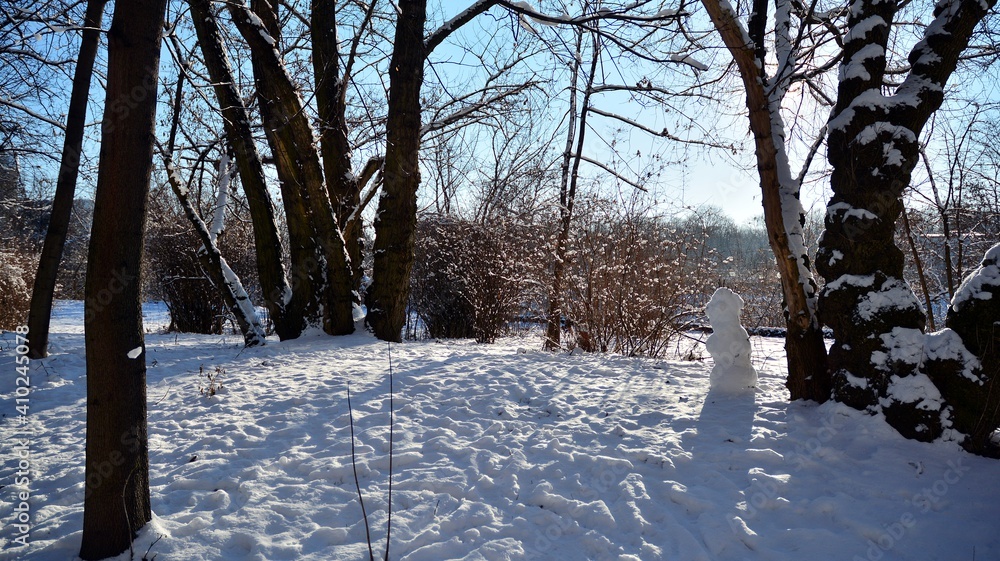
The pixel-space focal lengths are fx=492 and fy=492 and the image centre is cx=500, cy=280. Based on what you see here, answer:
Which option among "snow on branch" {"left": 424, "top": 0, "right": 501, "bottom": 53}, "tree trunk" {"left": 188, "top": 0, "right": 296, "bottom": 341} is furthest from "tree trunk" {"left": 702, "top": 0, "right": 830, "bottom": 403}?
"tree trunk" {"left": 188, "top": 0, "right": 296, "bottom": 341}

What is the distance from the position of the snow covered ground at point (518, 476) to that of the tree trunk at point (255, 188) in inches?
95.1

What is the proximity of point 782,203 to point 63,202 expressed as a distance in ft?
22.2

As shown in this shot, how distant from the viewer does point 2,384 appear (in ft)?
13.5

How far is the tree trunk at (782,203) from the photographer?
373 cm

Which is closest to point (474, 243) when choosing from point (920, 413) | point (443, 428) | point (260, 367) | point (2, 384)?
point (260, 367)

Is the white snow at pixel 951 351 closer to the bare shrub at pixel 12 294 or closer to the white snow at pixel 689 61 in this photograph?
the white snow at pixel 689 61

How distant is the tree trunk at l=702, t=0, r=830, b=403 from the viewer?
3734mm

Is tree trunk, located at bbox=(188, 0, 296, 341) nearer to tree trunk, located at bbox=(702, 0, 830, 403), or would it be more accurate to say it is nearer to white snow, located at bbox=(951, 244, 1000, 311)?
tree trunk, located at bbox=(702, 0, 830, 403)

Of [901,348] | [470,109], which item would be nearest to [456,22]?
[470,109]

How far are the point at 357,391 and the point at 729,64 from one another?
187 inches

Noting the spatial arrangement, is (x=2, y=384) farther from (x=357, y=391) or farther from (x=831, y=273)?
(x=831, y=273)

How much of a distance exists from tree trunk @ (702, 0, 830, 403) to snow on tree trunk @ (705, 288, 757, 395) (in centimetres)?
35

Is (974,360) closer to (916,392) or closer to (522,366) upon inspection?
(916,392)

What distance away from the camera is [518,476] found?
2889 mm
